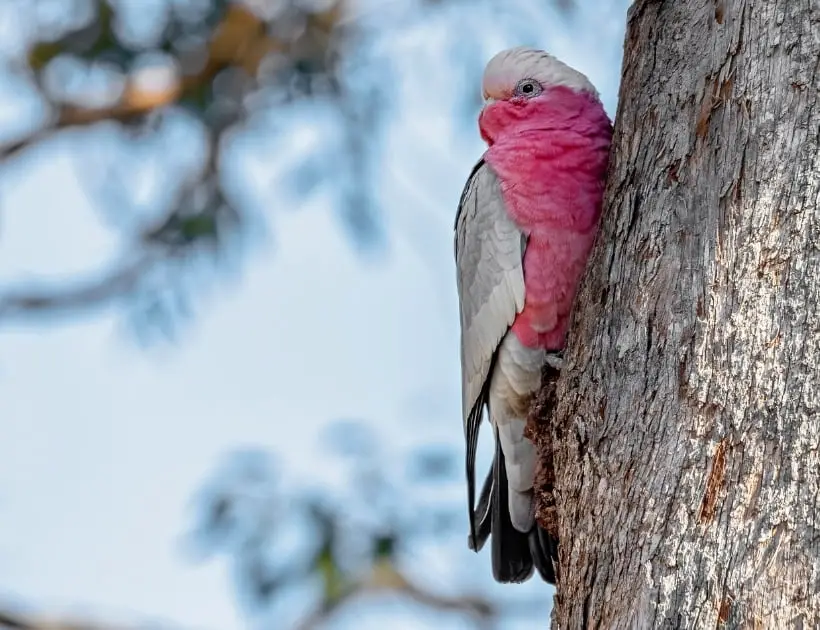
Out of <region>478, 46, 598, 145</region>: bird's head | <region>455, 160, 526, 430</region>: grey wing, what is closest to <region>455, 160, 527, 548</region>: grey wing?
<region>455, 160, 526, 430</region>: grey wing

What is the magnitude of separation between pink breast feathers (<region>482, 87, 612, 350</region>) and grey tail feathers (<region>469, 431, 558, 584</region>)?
37cm

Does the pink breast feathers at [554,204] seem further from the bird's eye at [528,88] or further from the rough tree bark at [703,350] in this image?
the rough tree bark at [703,350]

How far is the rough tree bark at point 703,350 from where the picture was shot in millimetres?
1812

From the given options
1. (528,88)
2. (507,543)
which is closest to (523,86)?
(528,88)

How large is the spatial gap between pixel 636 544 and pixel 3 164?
5001 mm

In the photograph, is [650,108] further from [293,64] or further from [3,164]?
[3,164]

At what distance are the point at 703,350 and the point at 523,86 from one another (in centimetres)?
110

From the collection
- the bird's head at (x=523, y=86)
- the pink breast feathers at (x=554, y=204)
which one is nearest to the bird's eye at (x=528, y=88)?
the bird's head at (x=523, y=86)

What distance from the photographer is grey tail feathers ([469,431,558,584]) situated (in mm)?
2738

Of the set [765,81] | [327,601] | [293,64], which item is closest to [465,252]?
[765,81]

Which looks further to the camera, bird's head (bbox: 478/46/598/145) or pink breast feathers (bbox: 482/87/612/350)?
bird's head (bbox: 478/46/598/145)

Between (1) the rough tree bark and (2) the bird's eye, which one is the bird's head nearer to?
(2) the bird's eye

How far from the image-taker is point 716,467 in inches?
73.7

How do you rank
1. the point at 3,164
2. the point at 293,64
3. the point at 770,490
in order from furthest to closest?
the point at 3,164 → the point at 293,64 → the point at 770,490
